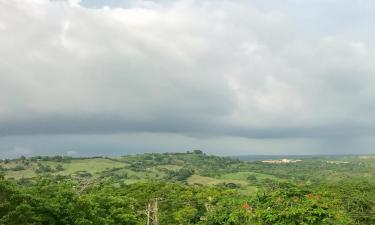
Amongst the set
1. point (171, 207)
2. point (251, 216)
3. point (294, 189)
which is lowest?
point (171, 207)

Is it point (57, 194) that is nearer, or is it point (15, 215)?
point (15, 215)

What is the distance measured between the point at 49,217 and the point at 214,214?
828 inches

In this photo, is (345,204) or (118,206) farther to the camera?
(345,204)

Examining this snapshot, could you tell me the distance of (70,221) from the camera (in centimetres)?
3881

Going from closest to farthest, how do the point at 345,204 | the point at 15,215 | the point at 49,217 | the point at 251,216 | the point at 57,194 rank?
the point at 15,215 < the point at 49,217 < the point at 57,194 < the point at 251,216 < the point at 345,204

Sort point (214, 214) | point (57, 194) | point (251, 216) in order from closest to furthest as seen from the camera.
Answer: point (57, 194) → point (251, 216) → point (214, 214)

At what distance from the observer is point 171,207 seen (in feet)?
307

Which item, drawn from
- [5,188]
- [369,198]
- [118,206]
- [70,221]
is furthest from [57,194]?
[369,198]

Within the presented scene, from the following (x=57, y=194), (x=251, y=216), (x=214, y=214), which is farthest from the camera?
(x=214, y=214)

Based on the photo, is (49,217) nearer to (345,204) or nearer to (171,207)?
(171,207)

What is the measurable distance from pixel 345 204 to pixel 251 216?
5425cm

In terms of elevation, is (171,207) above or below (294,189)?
below

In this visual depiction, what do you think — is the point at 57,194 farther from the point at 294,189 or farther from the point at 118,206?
the point at 294,189

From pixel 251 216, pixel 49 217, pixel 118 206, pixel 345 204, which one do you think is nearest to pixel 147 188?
pixel 345 204
